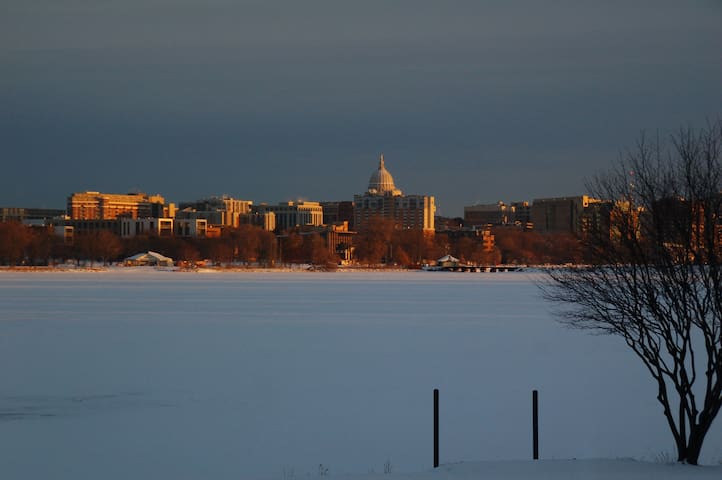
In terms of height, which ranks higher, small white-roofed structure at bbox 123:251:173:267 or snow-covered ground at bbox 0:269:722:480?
small white-roofed structure at bbox 123:251:173:267

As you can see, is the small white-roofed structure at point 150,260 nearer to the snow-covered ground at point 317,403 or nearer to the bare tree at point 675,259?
the snow-covered ground at point 317,403

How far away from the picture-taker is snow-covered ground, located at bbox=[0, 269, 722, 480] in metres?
14.5

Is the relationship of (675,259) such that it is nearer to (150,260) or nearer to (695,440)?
(695,440)

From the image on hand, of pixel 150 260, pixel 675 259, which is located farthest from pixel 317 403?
pixel 150 260

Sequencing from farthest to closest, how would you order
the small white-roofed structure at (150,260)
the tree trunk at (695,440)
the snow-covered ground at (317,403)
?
the small white-roofed structure at (150,260) < the snow-covered ground at (317,403) < the tree trunk at (695,440)

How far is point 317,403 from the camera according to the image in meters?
19.2

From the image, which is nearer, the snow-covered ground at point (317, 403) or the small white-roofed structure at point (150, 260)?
the snow-covered ground at point (317, 403)

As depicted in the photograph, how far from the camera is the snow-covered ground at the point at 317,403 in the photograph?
1452cm

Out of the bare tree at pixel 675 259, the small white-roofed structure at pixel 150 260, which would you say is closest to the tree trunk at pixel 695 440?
the bare tree at pixel 675 259

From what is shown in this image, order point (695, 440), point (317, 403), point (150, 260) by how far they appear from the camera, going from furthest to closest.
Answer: point (150, 260)
point (317, 403)
point (695, 440)

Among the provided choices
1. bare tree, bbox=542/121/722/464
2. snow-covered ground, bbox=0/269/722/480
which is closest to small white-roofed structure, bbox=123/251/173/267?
snow-covered ground, bbox=0/269/722/480

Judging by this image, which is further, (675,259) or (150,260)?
(150,260)

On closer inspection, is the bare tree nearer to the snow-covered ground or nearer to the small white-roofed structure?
the snow-covered ground

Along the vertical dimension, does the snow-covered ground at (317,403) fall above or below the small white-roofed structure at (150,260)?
below
